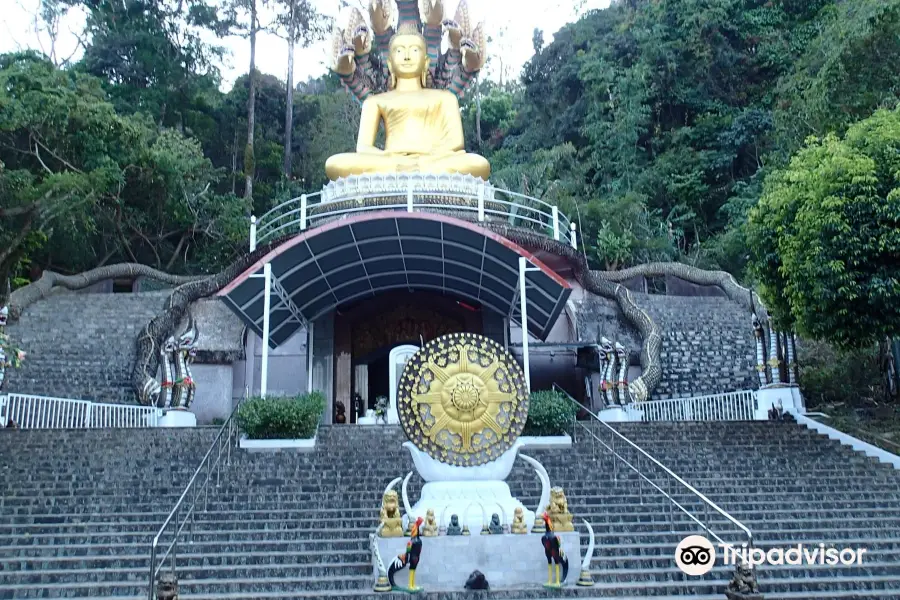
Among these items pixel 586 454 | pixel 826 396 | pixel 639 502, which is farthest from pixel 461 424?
pixel 826 396

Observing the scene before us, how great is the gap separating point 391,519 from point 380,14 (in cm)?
1522

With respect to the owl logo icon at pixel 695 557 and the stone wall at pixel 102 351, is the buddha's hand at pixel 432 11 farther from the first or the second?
the owl logo icon at pixel 695 557

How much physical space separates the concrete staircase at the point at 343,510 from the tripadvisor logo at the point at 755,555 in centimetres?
12

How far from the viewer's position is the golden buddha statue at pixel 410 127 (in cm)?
1875

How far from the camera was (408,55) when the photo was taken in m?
20.3

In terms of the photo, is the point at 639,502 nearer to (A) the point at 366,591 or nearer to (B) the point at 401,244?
(A) the point at 366,591

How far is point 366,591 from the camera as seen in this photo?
7.59 m

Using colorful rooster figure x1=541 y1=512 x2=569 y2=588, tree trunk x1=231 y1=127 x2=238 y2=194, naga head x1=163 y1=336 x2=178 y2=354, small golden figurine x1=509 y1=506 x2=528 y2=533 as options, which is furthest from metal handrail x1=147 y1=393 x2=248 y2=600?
tree trunk x1=231 y1=127 x2=238 y2=194

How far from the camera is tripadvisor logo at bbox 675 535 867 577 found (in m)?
7.94

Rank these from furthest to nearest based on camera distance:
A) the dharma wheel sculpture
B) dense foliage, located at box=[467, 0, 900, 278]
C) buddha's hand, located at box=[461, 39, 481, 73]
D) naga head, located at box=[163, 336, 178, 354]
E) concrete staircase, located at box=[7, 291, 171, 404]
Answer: dense foliage, located at box=[467, 0, 900, 278]
buddha's hand, located at box=[461, 39, 481, 73]
concrete staircase, located at box=[7, 291, 171, 404]
naga head, located at box=[163, 336, 178, 354]
the dharma wheel sculpture

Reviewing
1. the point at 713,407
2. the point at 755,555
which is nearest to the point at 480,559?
the point at 755,555

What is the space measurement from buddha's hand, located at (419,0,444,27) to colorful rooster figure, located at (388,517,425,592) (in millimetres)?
15475

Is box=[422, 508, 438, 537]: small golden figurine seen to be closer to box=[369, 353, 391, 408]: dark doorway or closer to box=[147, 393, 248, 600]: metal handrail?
box=[147, 393, 248, 600]: metal handrail

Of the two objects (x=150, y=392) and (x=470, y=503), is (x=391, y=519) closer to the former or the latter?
(x=470, y=503)
